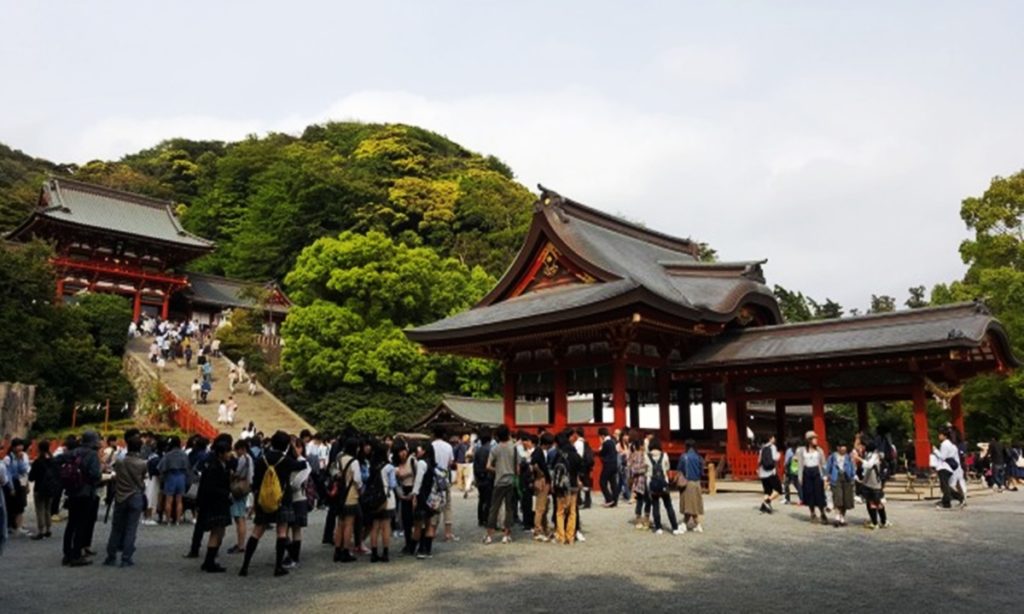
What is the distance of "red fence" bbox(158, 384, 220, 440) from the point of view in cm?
2917

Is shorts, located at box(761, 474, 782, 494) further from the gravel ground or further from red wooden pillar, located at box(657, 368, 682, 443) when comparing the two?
red wooden pillar, located at box(657, 368, 682, 443)

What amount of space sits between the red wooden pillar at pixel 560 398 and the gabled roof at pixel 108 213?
34.2 metres

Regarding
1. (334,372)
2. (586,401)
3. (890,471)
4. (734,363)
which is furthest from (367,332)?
(890,471)

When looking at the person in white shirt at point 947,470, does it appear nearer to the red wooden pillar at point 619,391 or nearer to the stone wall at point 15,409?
the red wooden pillar at point 619,391

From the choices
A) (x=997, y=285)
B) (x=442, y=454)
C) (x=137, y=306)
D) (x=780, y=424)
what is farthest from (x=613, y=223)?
(x=137, y=306)

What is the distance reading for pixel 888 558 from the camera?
10023mm

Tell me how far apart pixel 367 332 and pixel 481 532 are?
24.9 meters

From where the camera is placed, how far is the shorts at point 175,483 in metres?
13.7

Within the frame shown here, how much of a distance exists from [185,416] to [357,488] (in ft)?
75.0

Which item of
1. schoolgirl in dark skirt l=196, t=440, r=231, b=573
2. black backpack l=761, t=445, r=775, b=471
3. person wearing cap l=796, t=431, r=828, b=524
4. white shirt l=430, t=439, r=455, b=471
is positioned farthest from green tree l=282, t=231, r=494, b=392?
schoolgirl in dark skirt l=196, t=440, r=231, b=573

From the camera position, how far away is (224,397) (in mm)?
34312

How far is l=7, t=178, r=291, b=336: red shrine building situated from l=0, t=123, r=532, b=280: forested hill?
11.0m

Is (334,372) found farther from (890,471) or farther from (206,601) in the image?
(206,601)

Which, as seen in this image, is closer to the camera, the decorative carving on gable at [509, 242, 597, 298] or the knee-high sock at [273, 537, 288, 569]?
the knee-high sock at [273, 537, 288, 569]
